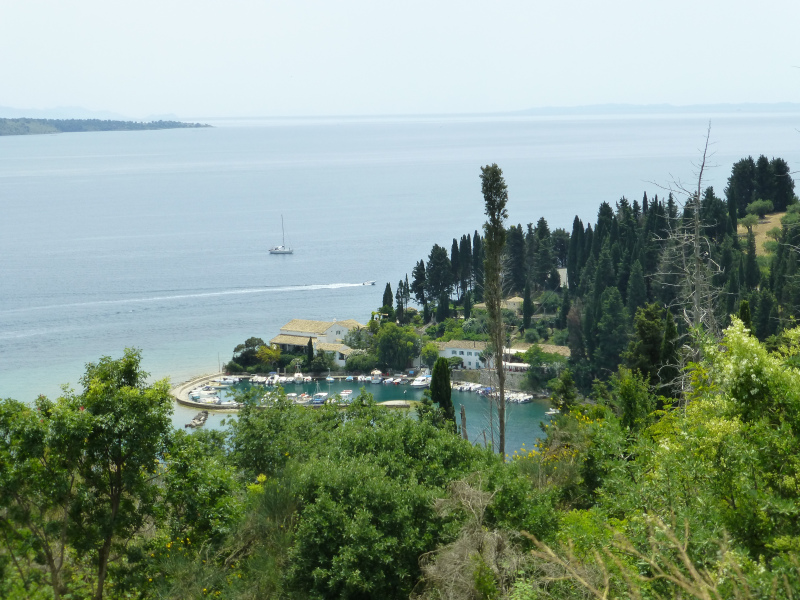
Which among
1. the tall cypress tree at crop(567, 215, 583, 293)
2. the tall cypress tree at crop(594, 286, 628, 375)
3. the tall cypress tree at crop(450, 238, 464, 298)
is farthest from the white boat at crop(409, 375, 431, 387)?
the tall cypress tree at crop(567, 215, 583, 293)

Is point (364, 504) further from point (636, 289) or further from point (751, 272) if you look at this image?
point (636, 289)

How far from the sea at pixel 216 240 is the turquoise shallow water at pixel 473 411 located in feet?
0.78

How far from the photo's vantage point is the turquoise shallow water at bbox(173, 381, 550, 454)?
32728 millimetres

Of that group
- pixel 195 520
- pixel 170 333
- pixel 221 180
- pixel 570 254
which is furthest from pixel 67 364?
pixel 221 180

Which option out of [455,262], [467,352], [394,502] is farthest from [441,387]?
[455,262]

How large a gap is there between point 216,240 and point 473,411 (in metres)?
47.2

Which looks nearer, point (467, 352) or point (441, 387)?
point (441, 387)

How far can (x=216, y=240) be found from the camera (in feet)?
252

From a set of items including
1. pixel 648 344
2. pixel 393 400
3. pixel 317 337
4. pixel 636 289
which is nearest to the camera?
pixel 648 344

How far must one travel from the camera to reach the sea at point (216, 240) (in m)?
46.2

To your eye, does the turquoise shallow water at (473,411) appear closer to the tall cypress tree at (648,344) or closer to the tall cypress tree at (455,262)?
the tall cypress tree at (648,344)

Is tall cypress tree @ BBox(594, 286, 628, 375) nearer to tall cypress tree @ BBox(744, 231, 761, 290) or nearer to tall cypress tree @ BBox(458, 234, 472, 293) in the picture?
tall cypress tree @ BBox(744, 231, 761, 290)

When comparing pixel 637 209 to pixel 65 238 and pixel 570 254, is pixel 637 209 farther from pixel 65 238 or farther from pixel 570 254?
pixel 65 238

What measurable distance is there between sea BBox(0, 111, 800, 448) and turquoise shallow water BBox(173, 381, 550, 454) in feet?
0.78
